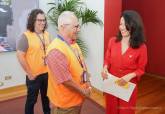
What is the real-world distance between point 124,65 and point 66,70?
2.49ft

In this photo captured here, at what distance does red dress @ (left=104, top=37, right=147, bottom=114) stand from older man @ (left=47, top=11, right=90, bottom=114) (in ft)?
1.66

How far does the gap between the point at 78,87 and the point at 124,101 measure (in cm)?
72

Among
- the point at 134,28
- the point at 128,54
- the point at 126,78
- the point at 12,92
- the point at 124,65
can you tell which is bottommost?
the point at 12,92

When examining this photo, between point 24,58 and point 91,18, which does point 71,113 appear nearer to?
point 24,58

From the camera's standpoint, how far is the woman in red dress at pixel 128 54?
1998 mm

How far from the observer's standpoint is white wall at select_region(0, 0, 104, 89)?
138 inches

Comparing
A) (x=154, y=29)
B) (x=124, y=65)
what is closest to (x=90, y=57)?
(x=154, y=29)

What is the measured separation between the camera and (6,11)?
3.57 m

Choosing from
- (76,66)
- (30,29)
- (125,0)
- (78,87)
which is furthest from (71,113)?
(125,0)

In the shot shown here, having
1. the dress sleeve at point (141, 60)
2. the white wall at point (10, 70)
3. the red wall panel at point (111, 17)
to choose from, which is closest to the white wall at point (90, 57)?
the white wall at point (10, 70)

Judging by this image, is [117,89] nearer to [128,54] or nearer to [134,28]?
[128,54]

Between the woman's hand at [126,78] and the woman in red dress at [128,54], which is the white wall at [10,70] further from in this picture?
the woman's hand at [126,78]

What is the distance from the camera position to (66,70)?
4.99ft

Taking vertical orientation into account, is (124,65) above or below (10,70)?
above
